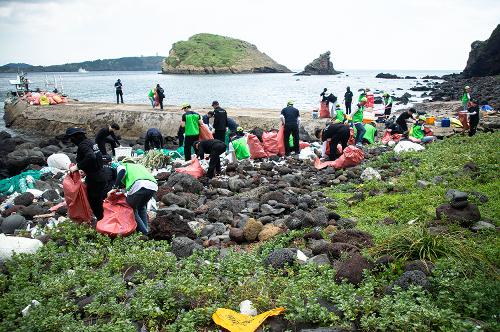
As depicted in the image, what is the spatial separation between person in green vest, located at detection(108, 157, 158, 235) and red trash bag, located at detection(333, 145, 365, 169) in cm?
636

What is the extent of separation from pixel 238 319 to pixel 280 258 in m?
1.51

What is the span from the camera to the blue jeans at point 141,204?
22.4 feet

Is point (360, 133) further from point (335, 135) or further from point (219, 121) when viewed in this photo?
point (219, 121)

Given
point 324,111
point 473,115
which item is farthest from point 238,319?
point 324,111

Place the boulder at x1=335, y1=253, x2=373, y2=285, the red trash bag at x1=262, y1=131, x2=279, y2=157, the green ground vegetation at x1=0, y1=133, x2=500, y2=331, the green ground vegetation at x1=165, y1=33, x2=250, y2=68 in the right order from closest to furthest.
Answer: the green ground vegetation at x1=0, y1=133, x2=500, y2=331
the boulder at x1=335, y1=253, x2=373, y2=285
the red trash bag at x1=262, y1=131, x2=279, y2=157
the green ground vegetation at x1=165, y1=33, x2=250, y2=68

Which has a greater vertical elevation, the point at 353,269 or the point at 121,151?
the point at 121,151

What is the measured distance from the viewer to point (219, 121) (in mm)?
12977

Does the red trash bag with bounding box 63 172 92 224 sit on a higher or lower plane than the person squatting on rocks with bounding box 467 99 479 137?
lower

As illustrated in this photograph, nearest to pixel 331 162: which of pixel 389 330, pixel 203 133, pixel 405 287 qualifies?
pixel 203 133

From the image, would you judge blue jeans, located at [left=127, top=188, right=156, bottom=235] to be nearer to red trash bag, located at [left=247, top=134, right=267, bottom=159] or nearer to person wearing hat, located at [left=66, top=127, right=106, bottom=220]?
person wearing hat, located at [left=66, top=127, right=106, bottom=220]

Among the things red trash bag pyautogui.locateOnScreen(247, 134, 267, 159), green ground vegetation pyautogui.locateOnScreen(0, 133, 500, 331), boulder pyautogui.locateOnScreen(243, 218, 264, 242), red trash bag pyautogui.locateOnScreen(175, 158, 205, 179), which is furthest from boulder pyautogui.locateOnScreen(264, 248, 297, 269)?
red trash bag pyautogui.locateOnScreen(247, 134, 267, 159)

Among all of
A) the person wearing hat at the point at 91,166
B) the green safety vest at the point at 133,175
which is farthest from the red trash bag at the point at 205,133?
the green safety vest at the point at 133,175

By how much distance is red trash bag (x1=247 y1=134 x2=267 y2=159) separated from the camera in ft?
44.0

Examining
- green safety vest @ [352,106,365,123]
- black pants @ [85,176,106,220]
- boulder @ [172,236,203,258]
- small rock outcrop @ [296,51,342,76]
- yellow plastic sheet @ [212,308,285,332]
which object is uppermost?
small rock outcrop @ [296,51,342,76]
